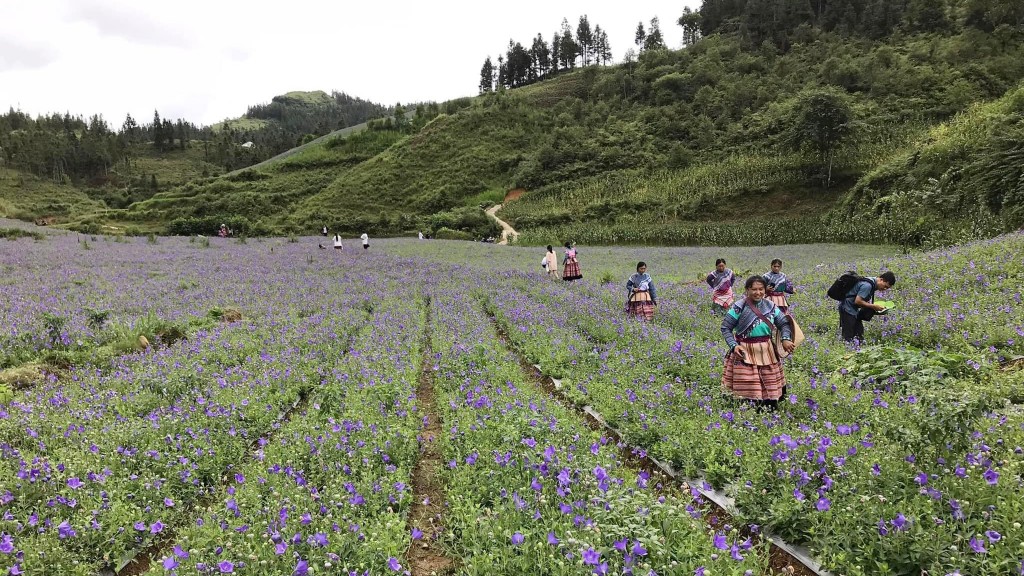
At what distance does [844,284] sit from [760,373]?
→ 15.7ft

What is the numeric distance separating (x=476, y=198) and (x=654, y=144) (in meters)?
31.3

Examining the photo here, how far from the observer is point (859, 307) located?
374 inches

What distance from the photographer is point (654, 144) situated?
3014 inches

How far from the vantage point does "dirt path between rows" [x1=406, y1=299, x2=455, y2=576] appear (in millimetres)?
4375

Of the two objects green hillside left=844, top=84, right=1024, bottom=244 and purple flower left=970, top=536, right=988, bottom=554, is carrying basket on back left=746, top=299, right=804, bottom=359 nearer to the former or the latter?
purple flower left=970, top=536, right=988, bottom=554

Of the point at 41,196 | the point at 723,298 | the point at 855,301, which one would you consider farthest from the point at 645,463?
the point at 41,196

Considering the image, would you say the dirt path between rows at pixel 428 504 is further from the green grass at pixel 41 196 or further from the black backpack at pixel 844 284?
the green grass at pixel 41 196

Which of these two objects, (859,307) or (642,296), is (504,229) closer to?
(642,296)

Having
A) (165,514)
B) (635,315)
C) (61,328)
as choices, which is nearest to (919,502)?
(165,514)

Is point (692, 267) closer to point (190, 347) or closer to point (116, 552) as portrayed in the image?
point (190, 347)

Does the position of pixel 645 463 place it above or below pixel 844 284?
below

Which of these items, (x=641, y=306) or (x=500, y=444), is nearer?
(x=500, y=444)


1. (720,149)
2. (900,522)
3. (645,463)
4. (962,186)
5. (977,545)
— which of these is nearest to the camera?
(977,545)

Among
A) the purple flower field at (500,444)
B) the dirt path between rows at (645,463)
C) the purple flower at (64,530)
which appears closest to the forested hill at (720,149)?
the purple flower field at (500,444)
